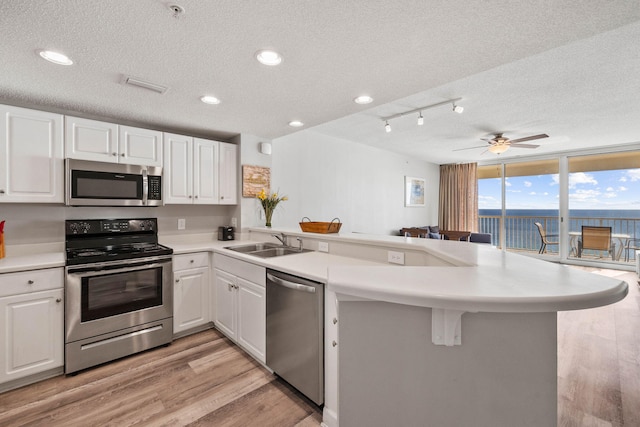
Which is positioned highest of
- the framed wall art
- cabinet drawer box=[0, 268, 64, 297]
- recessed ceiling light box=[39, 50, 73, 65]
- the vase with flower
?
recessed ceiling light box=[39, 50, 73, 65]

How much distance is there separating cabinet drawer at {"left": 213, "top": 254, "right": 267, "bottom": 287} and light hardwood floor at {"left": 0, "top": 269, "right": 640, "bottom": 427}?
0.71m

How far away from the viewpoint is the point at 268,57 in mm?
1700

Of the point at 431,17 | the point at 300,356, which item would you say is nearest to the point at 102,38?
the point at 431,17

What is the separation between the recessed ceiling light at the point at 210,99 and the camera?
2.30 meters

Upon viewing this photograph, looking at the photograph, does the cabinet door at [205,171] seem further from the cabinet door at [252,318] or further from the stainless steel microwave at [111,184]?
the cabinet door at [252,318]

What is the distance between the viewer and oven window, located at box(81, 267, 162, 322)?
7.18 feet

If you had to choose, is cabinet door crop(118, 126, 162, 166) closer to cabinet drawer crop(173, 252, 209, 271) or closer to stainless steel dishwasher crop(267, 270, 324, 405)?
cabinet drawer crop(173, 252, 209, 271)

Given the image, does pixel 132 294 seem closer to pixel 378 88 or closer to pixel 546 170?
pixel 378 88

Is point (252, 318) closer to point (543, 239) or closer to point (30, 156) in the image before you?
point (30, 156)

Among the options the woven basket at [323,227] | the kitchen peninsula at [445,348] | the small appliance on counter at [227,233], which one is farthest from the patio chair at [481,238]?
the kitchen peninsula at [445,348]

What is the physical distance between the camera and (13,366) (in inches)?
76.3

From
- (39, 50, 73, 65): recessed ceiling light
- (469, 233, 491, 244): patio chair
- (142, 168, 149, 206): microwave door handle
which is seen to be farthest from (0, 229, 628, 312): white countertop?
(469, 233, 491, 244): patio chair

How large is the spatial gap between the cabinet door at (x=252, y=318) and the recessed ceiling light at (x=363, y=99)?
175cm

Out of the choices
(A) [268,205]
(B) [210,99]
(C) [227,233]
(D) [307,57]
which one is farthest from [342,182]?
(D) [307,57]
